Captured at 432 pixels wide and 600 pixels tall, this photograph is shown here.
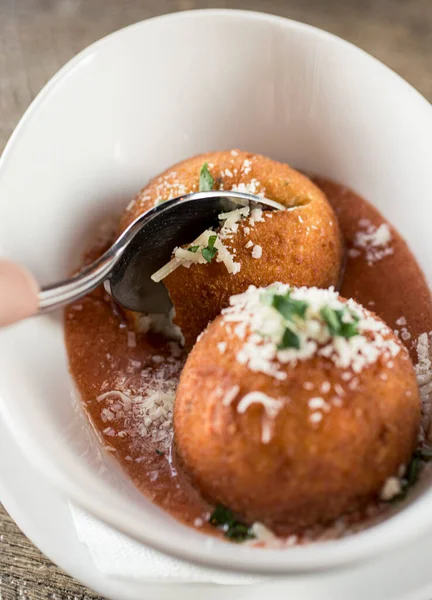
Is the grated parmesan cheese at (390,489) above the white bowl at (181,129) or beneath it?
beneath

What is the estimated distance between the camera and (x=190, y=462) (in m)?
1.10

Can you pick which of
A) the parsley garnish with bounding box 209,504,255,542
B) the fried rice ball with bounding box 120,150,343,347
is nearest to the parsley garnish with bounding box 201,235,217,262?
the fried rice ball with bounding box 120,150,343,347

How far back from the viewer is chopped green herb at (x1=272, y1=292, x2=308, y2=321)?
1058 millimetres

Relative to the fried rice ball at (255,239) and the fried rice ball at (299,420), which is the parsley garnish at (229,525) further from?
the fried rice ball at (255,239)

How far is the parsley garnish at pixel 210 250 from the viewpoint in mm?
1282

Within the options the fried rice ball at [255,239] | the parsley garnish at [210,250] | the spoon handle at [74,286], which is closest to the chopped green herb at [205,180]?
the fried rice ball at [255,239]

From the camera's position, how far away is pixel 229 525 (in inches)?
42.3

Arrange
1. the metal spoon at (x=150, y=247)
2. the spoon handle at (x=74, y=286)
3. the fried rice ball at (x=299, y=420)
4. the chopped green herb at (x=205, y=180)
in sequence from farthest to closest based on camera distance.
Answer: the chopped green herb at (x=205, y=180), the metal spoon at (x=150, y=247), the spoon handle at (x=74, y=286), the fried rice ball at (x=299, y=420)

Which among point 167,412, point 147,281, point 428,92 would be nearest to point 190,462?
point 167,412

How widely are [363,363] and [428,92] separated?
45.2 inches

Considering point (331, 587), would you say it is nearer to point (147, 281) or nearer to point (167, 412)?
point (167, 412)

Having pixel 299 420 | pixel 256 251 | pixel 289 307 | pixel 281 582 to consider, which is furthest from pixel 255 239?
pixel 281 582

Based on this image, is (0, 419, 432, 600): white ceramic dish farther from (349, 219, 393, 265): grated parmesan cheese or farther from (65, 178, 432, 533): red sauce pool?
(349, 219, 393, 265): grated parmesan cheese

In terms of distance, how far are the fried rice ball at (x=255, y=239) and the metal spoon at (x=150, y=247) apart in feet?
0.15
